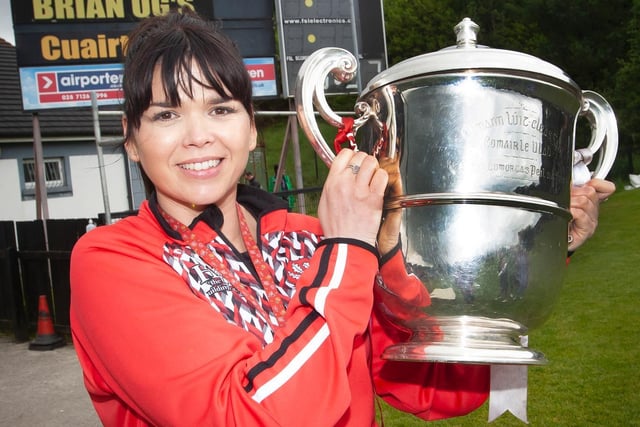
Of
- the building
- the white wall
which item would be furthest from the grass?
the white wall

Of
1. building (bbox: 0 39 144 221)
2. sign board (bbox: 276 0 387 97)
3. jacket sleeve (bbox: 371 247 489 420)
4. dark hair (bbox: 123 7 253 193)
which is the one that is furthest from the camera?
building (bbox: 0 39 144 221)

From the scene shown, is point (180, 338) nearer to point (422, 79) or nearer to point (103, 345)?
point (103, 345)

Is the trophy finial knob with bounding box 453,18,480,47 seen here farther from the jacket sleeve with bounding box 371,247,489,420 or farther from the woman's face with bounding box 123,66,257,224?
the jacket sleeve with bounding box 371,247,489,420

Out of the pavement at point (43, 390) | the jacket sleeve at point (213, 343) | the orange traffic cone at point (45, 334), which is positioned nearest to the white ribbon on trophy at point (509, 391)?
the jacket sleeve at point (213, 343)

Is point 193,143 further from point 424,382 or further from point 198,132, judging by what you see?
point 424,382

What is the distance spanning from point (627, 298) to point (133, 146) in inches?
245

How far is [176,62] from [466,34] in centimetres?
58

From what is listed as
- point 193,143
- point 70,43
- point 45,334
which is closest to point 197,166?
point 193,143

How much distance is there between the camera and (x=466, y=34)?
51.2 inches

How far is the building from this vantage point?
558 inches

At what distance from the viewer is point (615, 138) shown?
4.92ft

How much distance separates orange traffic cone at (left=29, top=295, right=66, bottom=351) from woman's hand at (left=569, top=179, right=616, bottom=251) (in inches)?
216

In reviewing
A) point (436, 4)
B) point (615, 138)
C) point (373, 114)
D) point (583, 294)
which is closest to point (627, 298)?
point (583, 294)

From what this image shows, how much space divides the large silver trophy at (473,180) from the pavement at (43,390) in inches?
135
